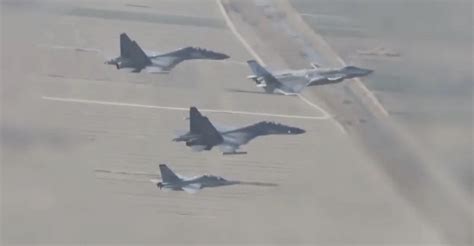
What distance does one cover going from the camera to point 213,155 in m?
19.0

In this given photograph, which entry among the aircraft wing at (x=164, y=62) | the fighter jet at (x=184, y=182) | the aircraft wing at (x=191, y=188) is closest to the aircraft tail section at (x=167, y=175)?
the fighter jet at (x=184, y=182)

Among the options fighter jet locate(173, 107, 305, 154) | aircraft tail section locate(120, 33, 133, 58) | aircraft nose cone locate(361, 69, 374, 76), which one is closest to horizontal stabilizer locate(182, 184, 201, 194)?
fighter jet locate(173, 107, 305, 154)

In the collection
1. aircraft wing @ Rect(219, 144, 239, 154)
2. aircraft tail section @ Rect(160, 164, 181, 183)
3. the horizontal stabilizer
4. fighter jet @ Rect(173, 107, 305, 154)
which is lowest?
the horizontal stabilizer

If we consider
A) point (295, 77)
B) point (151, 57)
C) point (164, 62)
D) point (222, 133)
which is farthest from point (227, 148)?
point (151, 57)

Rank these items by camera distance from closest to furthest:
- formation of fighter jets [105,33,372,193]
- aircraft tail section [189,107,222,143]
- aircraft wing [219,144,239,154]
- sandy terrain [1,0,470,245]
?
sandy terrain [1,0,470,245] < formation of fighter jets [105,33,372,193] < aircraft tail section [189,107,222,143] < aircraft wing [219,144,239,154]

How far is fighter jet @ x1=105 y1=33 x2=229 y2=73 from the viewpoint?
20234 mm

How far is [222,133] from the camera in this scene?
19.0 m

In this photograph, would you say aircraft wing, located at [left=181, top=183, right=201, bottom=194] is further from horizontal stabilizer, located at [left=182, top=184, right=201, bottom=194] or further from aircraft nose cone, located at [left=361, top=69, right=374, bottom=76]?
aircraft nose cone, located at [left=361, top=69, right=374, bottom=76]

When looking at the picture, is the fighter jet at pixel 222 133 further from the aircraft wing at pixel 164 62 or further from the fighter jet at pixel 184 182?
the aircraft wing at pixel 164 62

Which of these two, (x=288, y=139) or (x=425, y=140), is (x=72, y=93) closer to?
(x=288, y=139)

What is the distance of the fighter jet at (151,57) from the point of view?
2023 cm

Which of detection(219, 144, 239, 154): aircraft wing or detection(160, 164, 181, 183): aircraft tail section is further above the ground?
detection(219, 144, 239, 154): aircraft wing

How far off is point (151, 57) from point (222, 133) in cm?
275

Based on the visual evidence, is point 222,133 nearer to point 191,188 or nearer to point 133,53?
point 191,188
